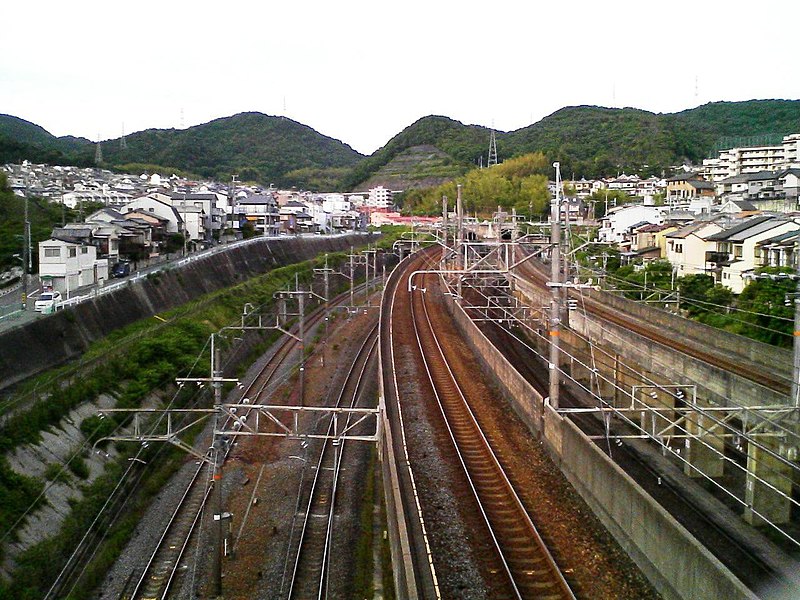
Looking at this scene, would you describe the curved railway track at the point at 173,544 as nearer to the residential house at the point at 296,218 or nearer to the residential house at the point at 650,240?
the residential house at the point at 650,240

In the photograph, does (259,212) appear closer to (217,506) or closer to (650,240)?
(650,240)

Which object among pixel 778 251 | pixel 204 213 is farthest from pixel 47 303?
pixel 204 213

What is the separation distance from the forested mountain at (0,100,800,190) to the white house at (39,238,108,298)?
35021mm

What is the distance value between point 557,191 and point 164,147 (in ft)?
283

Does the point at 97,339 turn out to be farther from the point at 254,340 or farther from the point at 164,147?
the point at 164,147

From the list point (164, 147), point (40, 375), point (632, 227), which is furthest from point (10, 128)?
point (40, 375)

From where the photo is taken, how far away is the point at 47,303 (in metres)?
14.1

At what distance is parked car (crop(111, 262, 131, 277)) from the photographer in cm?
2106

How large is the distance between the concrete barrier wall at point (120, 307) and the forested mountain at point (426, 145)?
27983 millimetres

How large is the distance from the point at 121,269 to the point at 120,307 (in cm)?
493

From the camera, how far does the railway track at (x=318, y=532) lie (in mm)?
7520

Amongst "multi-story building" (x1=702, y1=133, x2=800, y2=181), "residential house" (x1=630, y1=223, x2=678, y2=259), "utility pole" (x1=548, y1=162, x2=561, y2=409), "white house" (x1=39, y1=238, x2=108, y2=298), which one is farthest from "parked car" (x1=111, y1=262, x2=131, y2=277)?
"multi-story building" (x1=702, y1=133, x2=800, y2=181)

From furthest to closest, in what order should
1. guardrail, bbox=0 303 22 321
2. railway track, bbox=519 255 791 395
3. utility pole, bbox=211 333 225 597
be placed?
guardrail, bbox=0 303 22 321 → railway track, bbox=519 255 791 395 → utility pole, bbox=211 333 225 597

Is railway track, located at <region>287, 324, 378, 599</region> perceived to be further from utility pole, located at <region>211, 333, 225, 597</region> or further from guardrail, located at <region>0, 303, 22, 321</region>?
guardrail, located at <region>0, 303, 22, 321</region>
